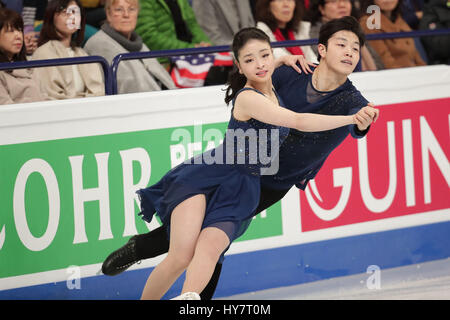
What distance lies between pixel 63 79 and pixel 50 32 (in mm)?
306

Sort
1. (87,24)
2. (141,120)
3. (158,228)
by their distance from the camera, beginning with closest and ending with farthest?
(158,228) → (141,120) → (87,24)

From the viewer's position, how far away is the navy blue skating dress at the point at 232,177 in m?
4.26

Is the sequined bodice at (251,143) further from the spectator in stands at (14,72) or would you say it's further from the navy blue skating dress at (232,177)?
the spectator in stands at (14,72)

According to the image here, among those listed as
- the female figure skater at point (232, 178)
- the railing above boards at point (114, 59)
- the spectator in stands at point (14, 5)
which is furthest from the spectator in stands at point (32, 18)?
the female figure skater at point (232, 178)

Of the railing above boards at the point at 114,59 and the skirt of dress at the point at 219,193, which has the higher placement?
the railing above boards at the point at 114,59

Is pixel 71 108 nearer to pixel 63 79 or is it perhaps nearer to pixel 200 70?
pixel 63 79

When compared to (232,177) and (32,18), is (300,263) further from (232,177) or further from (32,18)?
(32,18)

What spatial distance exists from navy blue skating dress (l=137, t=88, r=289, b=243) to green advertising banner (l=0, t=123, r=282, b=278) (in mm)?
648

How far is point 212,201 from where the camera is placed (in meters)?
4.30

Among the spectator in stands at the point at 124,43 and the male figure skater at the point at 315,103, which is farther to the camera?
the spectator in stands at the point at 124,43

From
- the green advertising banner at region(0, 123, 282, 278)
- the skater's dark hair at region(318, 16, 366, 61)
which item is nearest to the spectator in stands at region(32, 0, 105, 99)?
the green advertising banner at region(0, 123, 282, 278)

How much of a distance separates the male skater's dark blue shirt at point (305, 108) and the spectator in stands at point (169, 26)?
1501 mm

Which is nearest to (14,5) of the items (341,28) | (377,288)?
(341,28)

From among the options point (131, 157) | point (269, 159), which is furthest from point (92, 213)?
point (269, 159)
